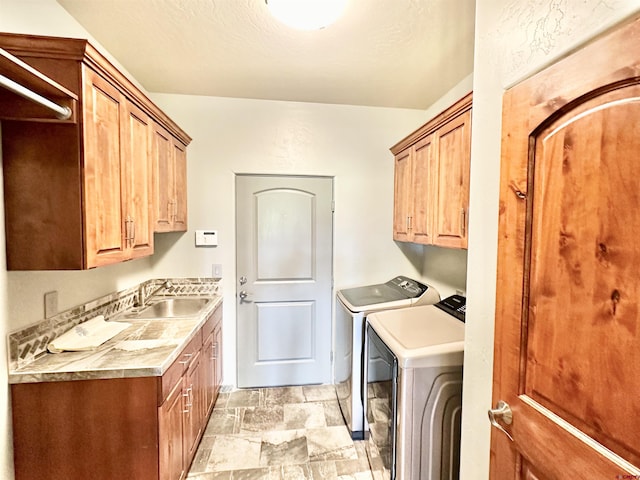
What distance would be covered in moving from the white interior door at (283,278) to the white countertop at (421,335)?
102 cm

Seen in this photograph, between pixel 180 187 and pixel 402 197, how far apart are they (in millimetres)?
1893

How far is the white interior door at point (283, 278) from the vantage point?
2773 mm

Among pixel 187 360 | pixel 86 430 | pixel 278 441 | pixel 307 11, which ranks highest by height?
pixel 307 11

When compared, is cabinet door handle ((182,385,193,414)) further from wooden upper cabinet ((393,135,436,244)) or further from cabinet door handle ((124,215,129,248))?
wooden upper cabinet ((393,135,436,244))

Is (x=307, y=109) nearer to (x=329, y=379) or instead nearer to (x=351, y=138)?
(x=351, y=138)

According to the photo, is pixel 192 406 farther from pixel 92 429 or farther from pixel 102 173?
pixel 102 173

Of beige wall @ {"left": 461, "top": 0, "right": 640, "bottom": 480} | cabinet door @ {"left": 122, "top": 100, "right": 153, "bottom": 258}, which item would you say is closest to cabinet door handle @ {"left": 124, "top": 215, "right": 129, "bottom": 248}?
cabinet door @ {"left": 122, "top": 100, "right": 153, "bottom": 258}

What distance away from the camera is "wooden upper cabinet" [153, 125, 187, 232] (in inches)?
80.4

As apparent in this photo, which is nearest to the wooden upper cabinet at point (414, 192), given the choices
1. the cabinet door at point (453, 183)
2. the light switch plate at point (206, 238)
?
the cabinet door at point (453, 183)

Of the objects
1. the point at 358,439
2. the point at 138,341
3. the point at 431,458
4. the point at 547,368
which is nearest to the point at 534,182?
the point at 547,368

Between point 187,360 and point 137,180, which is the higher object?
point 137,180

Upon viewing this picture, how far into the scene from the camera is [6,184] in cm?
126

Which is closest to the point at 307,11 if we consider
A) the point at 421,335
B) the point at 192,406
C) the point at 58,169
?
the point at 58,169

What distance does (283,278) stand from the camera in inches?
111
